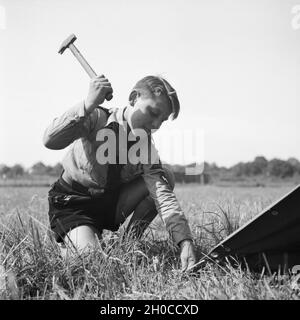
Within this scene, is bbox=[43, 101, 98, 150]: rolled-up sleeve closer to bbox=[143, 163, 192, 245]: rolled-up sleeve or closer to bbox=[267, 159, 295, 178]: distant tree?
bbox=[143, 163, 192, 245]: rolled-up sleeve

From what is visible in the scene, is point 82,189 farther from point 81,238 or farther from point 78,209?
point 81,238

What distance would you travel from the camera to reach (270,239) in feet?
5.24

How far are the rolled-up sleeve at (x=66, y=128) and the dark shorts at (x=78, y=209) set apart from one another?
29cm

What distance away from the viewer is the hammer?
6.40 feet

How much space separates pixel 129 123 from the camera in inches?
83.7

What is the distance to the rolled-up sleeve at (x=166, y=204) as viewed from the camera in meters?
1.93

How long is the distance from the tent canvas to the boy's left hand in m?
0.14

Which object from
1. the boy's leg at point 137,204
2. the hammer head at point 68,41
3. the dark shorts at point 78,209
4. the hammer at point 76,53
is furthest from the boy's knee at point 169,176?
the hammer head at point 68,41

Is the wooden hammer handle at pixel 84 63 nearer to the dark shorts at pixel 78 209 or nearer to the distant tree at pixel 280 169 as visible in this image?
the dark shorts at pixel 78 209

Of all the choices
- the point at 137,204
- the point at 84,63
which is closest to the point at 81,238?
the point at 137,204

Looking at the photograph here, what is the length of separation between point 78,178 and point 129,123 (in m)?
0.34
